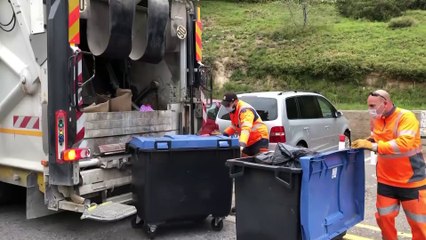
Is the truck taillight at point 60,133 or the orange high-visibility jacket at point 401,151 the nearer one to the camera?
the orange high-visibility jacket at point 401,151

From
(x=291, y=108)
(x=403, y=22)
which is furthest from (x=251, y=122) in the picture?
(x=403, y=22)

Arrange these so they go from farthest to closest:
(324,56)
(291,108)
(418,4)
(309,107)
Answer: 1. (418,4)
2. (324,56)
3. (309,107)
4. (291,108)

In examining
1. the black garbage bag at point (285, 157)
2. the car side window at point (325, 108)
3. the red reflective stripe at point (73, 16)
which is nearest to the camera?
the black garbage bag at point (285, 157)

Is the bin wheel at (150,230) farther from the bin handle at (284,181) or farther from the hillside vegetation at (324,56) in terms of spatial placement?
the hillside vegetation at (324,56)

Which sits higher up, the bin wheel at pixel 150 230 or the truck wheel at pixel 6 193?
the truck wheel at pixel 6 193

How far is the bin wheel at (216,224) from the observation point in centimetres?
489

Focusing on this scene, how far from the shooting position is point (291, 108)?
770 centimetres

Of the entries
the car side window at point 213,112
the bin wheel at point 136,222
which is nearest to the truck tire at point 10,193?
the bin wheel at point 136,222

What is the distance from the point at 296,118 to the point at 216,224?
3358 millimetres

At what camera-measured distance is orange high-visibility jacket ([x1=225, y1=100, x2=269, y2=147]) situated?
5324 mm

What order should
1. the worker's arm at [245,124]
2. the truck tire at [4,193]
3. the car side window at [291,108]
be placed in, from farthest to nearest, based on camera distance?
the car side window at [291,108]
the truck tire at [4,193]
the worker's arm at [245,124]

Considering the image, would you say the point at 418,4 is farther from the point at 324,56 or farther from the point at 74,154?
the point at 74,154

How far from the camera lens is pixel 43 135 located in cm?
429

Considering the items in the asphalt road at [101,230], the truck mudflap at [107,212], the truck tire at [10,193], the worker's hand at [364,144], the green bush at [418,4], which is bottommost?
the asphalt road at [101,230]
